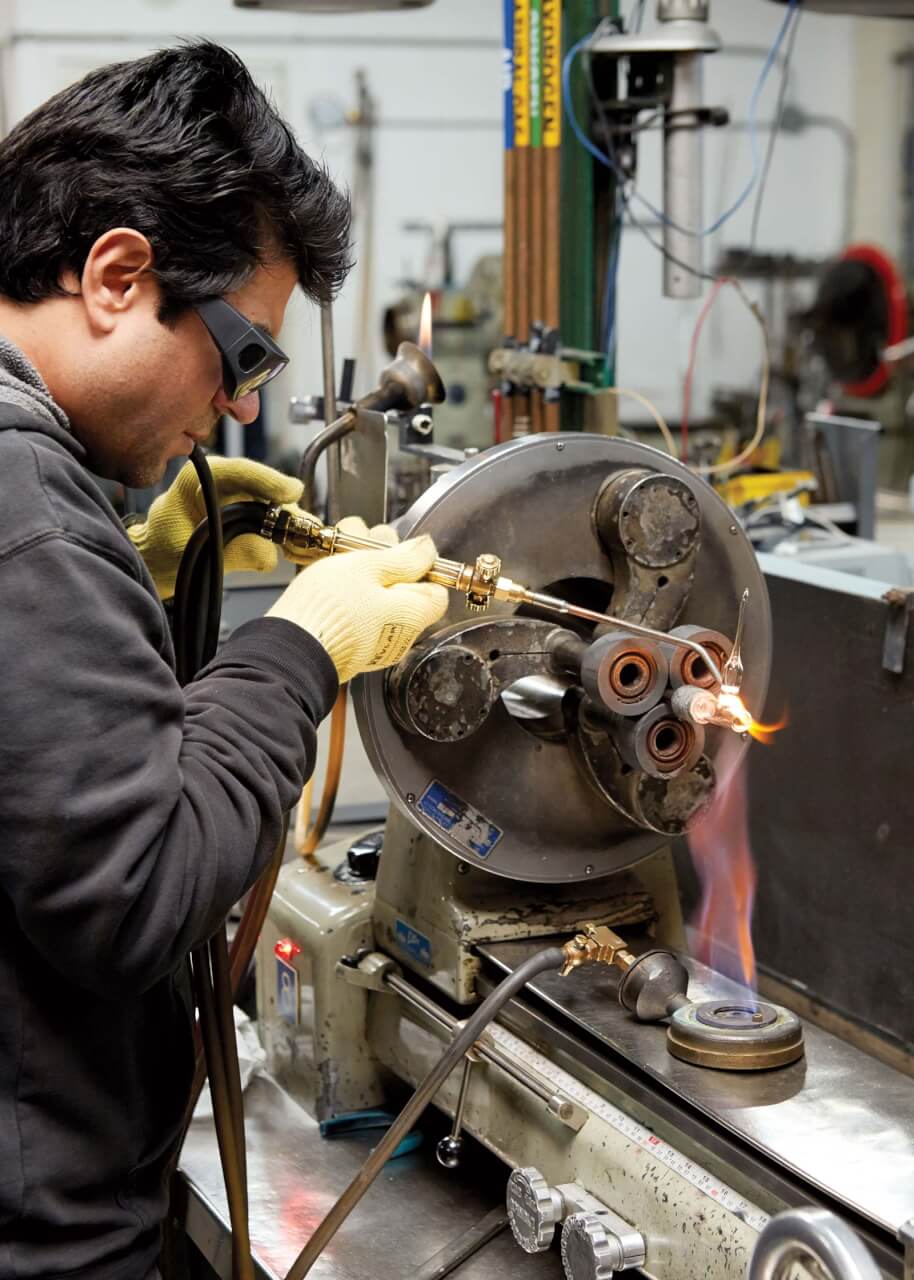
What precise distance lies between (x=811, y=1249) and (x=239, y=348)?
25.2 inches

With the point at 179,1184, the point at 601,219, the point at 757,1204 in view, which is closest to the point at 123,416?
the point at 757,1204

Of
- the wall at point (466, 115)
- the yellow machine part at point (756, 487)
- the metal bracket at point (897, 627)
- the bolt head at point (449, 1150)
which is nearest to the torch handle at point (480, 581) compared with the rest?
the bolt head at point (449, 1150)

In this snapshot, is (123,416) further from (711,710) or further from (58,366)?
(711,710)

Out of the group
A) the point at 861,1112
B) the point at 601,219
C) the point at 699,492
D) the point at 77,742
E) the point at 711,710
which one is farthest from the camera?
the point at 601,219

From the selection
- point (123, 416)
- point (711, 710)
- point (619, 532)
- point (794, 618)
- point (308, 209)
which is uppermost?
point (308, 209)

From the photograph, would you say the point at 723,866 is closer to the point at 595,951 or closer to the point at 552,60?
the point at 595,951

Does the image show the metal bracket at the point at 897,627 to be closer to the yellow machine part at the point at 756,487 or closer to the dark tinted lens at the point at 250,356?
the dark tinted lens at the point at 250,356

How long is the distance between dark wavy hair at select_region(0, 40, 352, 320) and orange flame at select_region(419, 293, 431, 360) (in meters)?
0.43

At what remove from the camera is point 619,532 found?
1290mm

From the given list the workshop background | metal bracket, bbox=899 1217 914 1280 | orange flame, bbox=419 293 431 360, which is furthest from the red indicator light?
metal bracket, bbox=899 1217 914 1280

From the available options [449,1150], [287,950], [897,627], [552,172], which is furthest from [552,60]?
[449,1150]

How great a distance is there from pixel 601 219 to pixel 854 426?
0.71m

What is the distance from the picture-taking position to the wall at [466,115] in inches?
183

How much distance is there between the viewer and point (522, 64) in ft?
8.89
